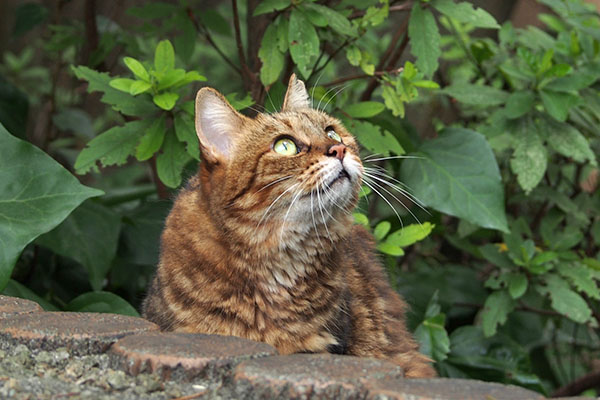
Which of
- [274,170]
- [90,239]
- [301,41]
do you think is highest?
[301,41]

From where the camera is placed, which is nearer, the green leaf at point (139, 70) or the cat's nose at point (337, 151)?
the cat's nose at point (337, 151)

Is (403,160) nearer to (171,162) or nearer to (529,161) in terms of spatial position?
(529,161)

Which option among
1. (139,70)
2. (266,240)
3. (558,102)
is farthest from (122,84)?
(558,102)

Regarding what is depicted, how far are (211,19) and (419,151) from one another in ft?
4.04

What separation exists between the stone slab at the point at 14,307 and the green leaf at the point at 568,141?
2368 mm

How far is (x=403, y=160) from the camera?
349 centimetres

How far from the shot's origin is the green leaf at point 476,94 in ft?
11.6

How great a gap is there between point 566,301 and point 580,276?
166mm

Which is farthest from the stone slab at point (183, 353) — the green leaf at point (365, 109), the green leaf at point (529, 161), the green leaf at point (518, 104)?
the green leaf at point (518, 104)

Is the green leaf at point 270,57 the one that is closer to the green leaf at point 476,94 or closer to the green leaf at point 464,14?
the green leaf at point 464,14

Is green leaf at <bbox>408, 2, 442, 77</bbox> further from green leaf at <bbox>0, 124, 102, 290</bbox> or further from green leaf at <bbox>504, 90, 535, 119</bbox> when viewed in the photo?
green leaf at <bbox>0, 124, 102, 290</bbox>

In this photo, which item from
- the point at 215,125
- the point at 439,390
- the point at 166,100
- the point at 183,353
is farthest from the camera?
the point at 166,100

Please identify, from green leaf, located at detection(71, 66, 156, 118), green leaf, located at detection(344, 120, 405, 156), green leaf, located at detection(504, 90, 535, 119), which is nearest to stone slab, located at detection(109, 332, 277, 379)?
green leaf, located at detection(71, 66, 156, 118)

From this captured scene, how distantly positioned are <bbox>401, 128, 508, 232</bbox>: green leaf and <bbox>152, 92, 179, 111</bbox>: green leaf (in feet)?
3.71
